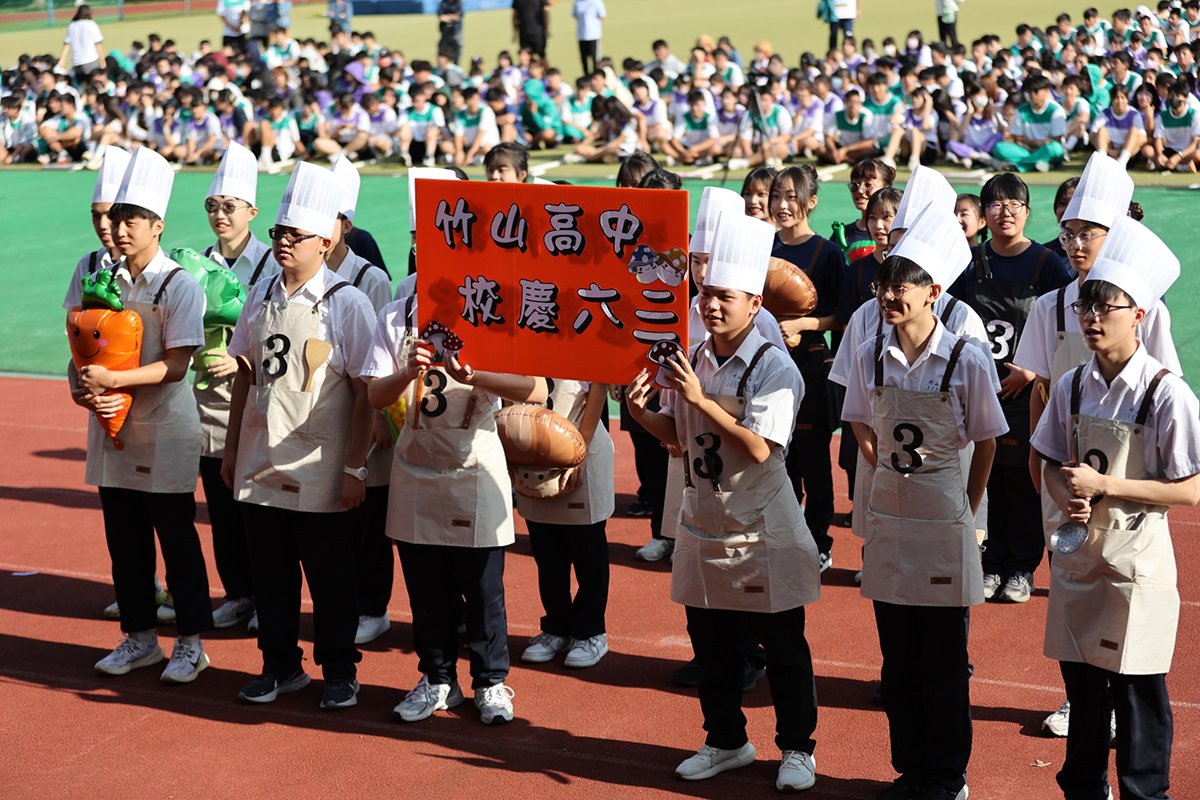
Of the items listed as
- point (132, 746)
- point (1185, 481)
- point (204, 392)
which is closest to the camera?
point (1185, 481)

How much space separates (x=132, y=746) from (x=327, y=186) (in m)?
2.32

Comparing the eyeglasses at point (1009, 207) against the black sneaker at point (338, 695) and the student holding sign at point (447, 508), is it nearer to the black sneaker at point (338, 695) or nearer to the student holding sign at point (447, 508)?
the student holding sign at point (447, 508)

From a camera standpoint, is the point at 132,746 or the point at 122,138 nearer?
the point at 132,746

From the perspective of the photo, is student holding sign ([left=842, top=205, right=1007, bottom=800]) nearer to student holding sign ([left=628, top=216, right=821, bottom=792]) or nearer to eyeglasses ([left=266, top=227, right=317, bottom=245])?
student holding sign ([left=628, top=216, right=821, bottom=792])

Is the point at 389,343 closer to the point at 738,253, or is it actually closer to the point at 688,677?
the point at 738,253

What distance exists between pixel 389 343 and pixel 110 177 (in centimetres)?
186

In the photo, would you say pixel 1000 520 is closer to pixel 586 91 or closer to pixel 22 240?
pixel 22 240

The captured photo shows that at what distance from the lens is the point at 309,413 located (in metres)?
6.02

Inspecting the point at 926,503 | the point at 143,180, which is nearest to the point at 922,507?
the point at 926,503

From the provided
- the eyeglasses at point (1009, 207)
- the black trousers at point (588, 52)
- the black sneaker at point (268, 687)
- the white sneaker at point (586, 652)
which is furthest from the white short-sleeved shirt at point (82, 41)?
the eyeglasses at point (1009, 207)

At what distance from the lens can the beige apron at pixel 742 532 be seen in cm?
519

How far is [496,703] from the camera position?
6.00 metres

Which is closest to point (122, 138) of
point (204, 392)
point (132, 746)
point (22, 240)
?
point (22, 240)

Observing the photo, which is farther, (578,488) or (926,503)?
(578,488)
